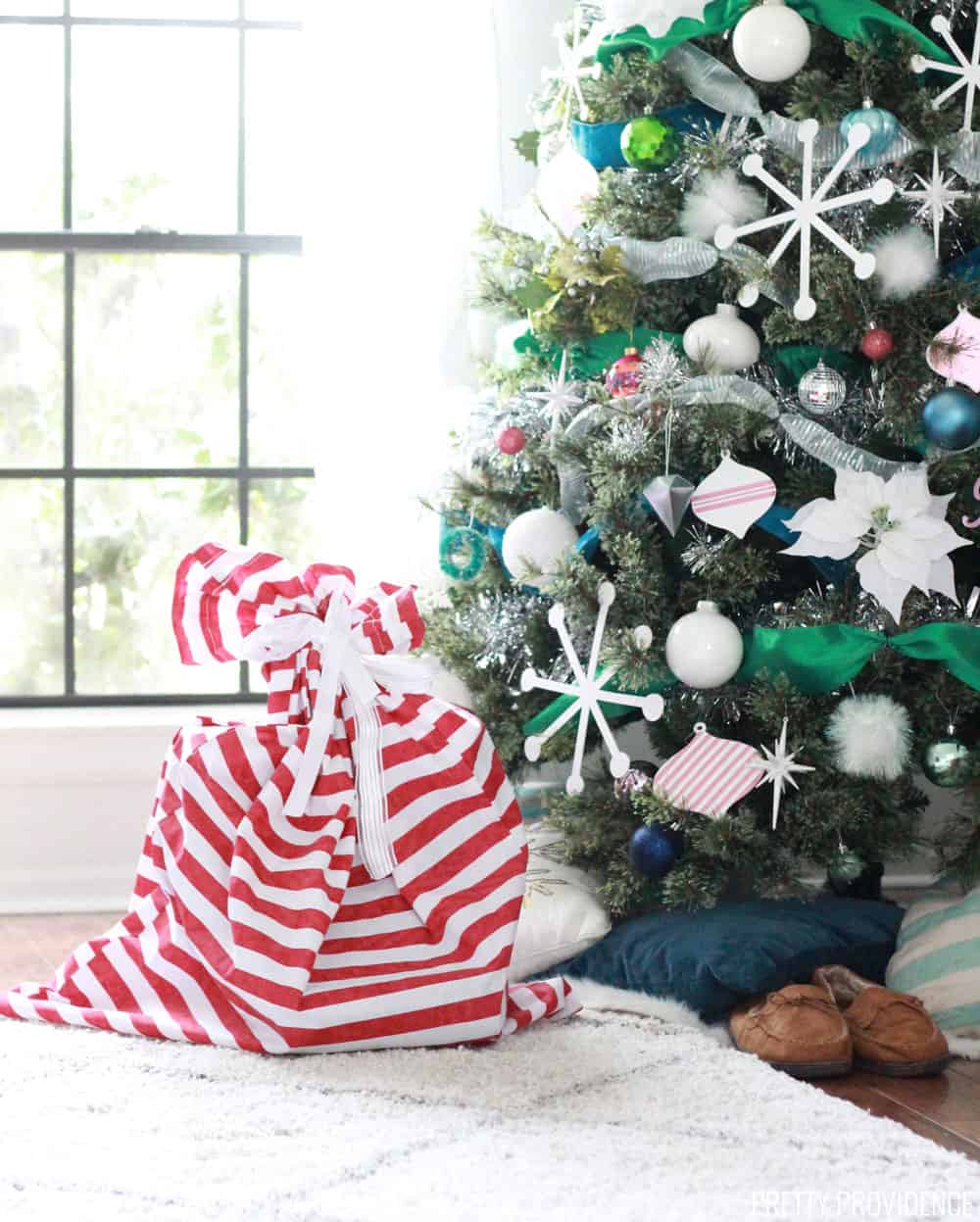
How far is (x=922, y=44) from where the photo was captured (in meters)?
1.88

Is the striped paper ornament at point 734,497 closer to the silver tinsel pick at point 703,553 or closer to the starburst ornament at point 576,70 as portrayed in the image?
the silver tinsel pick at point 703,553

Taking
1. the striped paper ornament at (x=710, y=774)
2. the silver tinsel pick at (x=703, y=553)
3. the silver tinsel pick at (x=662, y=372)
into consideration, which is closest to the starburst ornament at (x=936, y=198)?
the silver tinsel pick at (x=662, y=372)

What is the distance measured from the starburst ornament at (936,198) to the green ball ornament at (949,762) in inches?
24.4

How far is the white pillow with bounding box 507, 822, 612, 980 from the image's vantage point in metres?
1.92

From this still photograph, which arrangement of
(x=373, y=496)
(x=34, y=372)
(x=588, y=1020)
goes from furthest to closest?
(x=34, y=372)
(x=373, y=496)
(x=588, y=1020)

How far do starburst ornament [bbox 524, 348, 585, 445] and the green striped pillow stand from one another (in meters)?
0.79

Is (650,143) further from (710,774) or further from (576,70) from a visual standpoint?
(710,774)

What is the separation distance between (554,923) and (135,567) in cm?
136

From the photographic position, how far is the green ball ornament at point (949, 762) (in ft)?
6.11

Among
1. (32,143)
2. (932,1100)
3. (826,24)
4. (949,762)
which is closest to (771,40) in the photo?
(826,24)

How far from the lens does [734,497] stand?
1.85m

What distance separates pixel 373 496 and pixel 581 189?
0.67 metres

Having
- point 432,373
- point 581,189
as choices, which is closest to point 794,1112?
point 581,189

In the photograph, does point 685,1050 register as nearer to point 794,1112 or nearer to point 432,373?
point 794,1112
